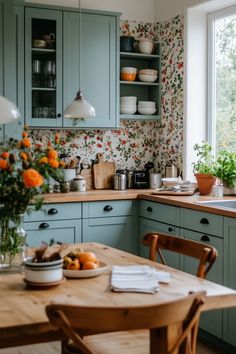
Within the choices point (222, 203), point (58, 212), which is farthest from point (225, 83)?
point (58, 212)

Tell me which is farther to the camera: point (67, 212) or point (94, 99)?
point (94, 99)

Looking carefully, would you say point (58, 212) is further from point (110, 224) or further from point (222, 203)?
point (222, 203)

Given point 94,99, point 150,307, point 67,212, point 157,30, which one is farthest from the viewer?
point 157,30

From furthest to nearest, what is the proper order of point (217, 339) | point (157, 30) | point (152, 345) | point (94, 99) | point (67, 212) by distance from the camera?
point (157, 30), point (94, 99), point (67, 212), point (217, 339), point (152, 345)

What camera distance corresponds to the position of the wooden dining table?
1.76m

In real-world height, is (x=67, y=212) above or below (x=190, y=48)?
below

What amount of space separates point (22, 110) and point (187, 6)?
1629 mm

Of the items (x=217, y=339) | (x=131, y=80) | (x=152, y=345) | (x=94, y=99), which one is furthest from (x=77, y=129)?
(x=152, y=345)

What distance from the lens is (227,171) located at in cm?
437

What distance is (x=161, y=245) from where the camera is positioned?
2.79m

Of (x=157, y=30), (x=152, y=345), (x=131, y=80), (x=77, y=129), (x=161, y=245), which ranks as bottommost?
(x=152, y=345)

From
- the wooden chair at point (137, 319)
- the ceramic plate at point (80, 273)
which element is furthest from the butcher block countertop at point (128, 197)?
the wooden chair at point (137, 319)

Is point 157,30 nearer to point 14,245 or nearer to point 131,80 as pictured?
point 131,80

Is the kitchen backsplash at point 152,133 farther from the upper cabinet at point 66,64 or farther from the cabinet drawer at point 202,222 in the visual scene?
the cabinet drawer at point 202,222
